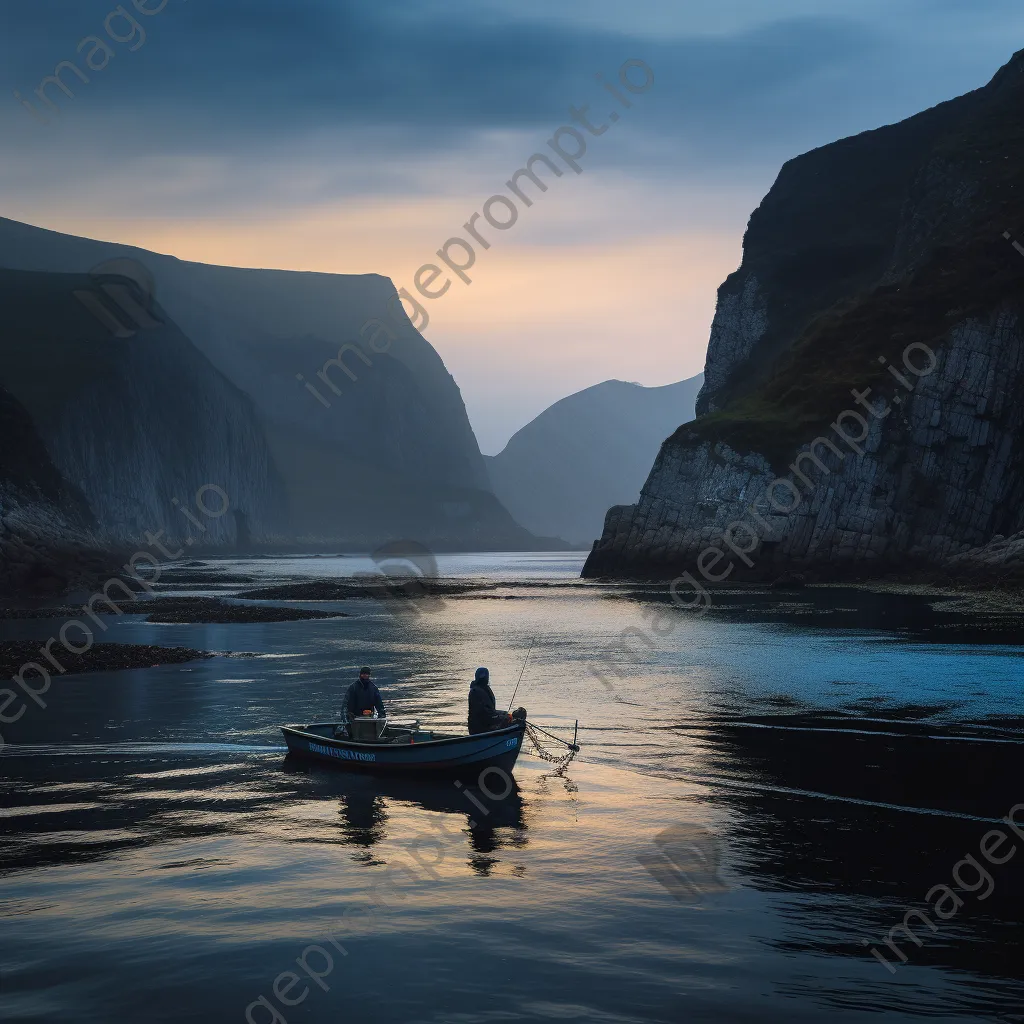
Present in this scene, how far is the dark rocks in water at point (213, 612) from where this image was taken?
7706cm

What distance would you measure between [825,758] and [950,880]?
10989 mm

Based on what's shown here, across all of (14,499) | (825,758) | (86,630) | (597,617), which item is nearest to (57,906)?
(825,758)

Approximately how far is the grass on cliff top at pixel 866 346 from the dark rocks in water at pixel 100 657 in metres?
78.7

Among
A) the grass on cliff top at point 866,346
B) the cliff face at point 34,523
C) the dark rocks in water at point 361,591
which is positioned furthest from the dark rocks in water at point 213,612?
the grass on cliff top at point 866,346

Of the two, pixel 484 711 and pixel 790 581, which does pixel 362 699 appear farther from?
pixel 790 581

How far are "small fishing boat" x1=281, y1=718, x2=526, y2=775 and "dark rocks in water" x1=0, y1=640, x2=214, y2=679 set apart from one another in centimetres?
2196

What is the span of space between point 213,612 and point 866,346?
81.8 metres

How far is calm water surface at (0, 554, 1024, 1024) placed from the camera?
46.9ft

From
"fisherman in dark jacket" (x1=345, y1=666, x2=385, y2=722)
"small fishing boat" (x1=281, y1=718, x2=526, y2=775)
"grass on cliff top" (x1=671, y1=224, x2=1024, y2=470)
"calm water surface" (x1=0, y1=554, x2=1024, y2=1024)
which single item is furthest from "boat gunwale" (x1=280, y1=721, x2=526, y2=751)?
"grass on cliff top" (x1=671, y1=224, x2=1024, y2=470)

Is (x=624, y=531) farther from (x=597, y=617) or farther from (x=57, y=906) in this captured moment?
(x=57, y=906)

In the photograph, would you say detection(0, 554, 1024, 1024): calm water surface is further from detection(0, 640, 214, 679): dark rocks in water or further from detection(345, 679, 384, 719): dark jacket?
detection(0, 640, 214, 679): dark rocks in water

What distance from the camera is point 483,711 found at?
88.3 feet

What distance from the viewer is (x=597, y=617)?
80.7 meters

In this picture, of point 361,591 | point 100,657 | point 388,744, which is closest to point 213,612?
point 100,657
